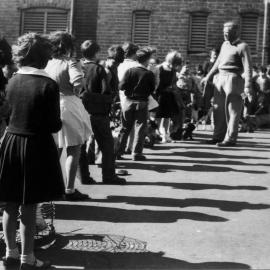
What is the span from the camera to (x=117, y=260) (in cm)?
511

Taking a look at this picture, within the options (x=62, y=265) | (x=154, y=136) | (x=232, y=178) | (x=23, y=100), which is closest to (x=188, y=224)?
(x=62, y=265)

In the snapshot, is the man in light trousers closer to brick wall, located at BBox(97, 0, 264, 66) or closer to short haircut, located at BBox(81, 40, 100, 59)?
short haircut, located at BBox(81, 40, 100, 59)

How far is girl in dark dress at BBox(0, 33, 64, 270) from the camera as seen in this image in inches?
187

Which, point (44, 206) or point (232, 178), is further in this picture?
point (232, 178)

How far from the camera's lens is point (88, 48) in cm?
796

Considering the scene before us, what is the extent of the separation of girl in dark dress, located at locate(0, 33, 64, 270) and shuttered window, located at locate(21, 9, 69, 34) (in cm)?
2155

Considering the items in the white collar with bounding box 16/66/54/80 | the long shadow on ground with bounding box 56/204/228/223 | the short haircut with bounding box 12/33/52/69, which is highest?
the short haircut with bounding box 12/33/52/69

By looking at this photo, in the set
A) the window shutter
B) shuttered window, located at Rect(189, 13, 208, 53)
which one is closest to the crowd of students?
shuttered window, located at Rect(189, 13, 208, 53)

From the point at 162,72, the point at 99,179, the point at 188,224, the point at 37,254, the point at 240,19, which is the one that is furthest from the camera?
the point at 240,19

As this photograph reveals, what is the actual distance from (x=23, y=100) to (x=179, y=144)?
8.82 meters

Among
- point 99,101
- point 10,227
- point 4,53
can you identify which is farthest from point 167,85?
point 10,227

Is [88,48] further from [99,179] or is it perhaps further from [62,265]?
[62,265]

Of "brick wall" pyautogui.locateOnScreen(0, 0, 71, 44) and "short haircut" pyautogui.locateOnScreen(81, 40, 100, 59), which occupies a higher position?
"brick wall" pyautogui.locateOnScreen(0, 0, 71, 44)

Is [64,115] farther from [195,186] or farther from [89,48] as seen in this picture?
[195,186]
